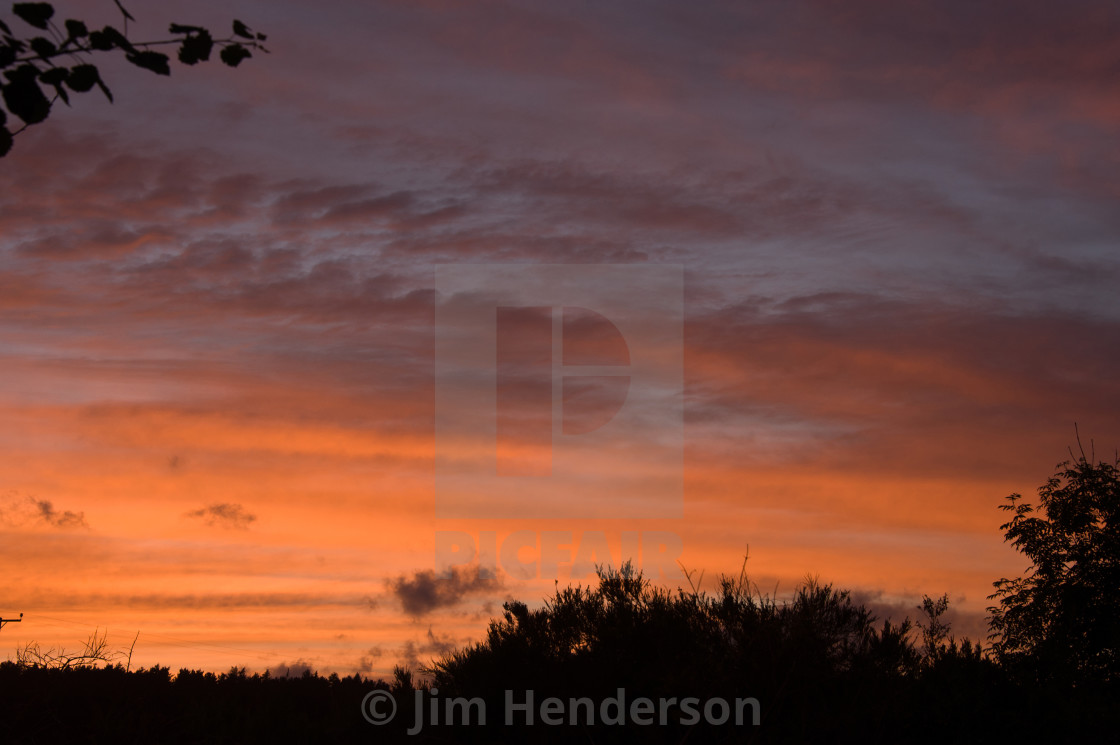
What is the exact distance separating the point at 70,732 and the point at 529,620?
7184mm

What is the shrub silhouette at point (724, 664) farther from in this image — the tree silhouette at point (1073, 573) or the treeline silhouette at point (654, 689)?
the tree silhouette at point (1073, 573)

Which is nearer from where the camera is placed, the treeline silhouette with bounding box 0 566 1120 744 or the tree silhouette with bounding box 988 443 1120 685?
the treeline silhouette with bounding box 0 566 1120 744

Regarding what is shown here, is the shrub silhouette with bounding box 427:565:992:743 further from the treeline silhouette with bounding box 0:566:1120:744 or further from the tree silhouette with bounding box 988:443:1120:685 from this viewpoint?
the tree silhouette with bounding box 988:443:1120:685

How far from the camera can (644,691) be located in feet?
44.2

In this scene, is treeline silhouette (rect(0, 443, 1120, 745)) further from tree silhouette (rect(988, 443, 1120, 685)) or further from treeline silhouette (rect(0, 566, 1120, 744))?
tree silhouette (rect(988, 443, 1120, 685))

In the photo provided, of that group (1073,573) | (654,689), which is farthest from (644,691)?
(1073,573)

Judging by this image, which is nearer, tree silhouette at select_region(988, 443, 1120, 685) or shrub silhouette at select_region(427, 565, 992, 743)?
shrub silhouette at select_region(427, 565, 992, 743)

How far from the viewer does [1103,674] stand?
30.8m

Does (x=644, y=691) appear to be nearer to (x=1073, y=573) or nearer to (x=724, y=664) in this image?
(x=724, y=664)

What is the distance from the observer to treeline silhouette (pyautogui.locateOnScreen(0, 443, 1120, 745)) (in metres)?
12.4

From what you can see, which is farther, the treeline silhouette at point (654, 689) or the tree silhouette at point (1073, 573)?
the tree silhouette at point (1073, 573)

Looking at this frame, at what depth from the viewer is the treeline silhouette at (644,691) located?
12438 millimetres

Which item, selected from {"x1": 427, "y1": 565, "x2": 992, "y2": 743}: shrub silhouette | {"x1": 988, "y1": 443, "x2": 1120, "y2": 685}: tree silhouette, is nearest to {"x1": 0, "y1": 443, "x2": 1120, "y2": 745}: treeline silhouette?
{"x1": 427, "y1": 565, "x2": 992, "y2": 743}: shrub silhouette

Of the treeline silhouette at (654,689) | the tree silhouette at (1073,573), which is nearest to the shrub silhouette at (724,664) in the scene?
the treeline silhouette at (654,689)
